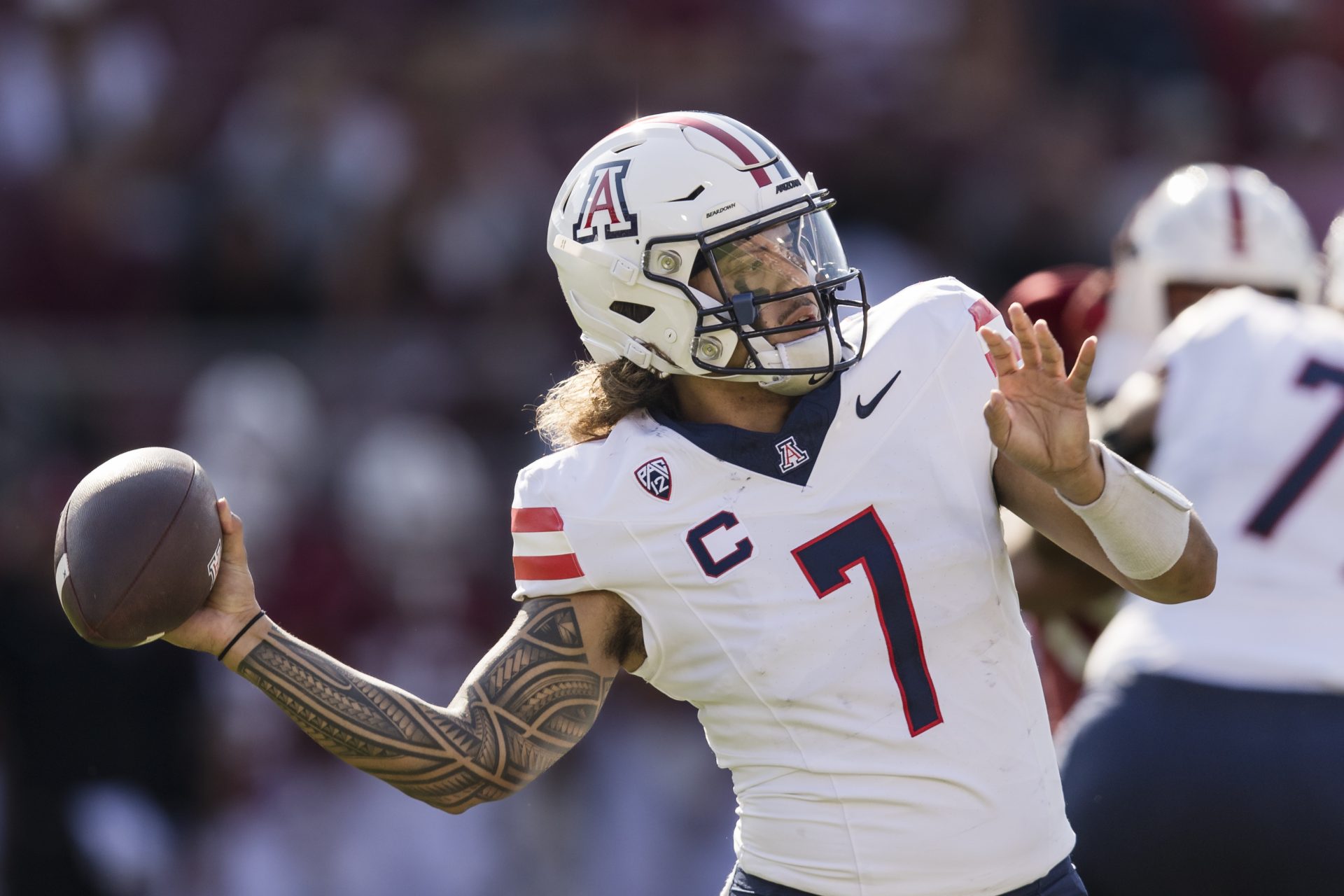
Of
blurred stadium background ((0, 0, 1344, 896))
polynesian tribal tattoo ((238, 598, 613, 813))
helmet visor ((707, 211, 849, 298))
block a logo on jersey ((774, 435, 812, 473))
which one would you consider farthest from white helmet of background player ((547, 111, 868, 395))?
blurred stadium background ((0, 0, 1344, 896))

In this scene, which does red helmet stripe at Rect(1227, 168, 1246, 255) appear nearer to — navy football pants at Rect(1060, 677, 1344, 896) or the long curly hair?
navy football pants at Rect(1060, 677, 1344, 896)

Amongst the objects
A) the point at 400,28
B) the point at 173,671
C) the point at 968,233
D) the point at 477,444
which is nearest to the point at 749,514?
the point at 173,671

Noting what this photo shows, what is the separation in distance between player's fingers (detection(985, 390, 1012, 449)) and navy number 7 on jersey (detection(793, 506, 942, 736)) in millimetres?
269

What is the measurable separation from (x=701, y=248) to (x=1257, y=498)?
123 centimetres

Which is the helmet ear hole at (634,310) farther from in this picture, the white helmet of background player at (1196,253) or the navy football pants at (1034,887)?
the white helmet of background player at (1196,253)

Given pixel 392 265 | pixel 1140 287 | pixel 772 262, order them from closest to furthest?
pixel 772 262 < pixel 1140 287 < pixel 392 265

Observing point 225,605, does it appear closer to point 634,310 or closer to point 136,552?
point 136,552

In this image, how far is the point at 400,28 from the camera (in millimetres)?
8719

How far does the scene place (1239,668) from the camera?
126 inches

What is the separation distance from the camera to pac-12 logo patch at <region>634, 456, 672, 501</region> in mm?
2678

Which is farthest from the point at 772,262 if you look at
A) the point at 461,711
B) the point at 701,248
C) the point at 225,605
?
the point at 225,605

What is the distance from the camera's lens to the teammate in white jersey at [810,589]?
2566 millimetres

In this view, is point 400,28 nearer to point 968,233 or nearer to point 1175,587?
point 968,233

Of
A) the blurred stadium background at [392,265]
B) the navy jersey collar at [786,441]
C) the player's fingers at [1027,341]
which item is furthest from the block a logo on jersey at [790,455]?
the blurred stadium background at [392,265]
